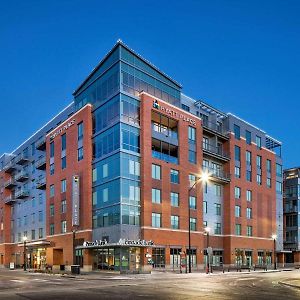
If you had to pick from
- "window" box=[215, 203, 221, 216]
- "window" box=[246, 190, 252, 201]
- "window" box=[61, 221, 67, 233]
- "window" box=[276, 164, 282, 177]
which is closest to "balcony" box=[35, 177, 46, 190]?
"window" box=[61, 221, 67, 233]

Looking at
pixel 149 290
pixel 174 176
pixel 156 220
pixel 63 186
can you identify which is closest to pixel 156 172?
pixel 174 176

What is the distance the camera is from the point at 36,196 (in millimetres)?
85562

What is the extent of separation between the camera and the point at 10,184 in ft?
317

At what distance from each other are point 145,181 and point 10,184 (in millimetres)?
50183

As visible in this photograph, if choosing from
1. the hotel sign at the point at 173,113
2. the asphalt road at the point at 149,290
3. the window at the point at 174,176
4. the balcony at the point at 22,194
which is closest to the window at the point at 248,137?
the hotel sign at the point at 173,113

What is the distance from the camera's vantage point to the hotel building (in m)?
56.1

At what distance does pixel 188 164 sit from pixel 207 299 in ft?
149

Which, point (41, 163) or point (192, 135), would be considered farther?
point (41, 163)

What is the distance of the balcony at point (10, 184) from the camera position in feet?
316

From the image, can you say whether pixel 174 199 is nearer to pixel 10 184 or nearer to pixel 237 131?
pixel 237 131

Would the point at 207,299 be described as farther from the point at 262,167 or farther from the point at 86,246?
the point at 262,167

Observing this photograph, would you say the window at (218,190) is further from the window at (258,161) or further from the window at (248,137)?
the window at (258,161)

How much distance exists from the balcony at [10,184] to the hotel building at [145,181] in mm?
13078

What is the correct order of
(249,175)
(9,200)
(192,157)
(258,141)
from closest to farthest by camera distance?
(192,157), (249,175), (258,141), (9,200)
